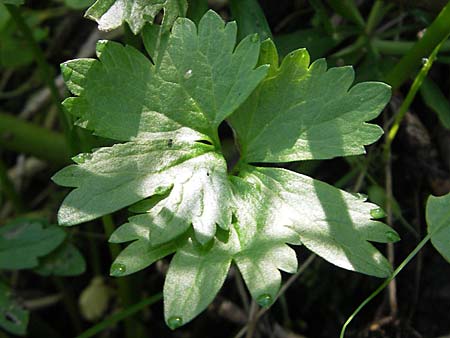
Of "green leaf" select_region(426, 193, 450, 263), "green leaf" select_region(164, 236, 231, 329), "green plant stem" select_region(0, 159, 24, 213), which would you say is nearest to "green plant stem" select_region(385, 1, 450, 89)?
"green leaf" select_region(426, 193, 450, 263)

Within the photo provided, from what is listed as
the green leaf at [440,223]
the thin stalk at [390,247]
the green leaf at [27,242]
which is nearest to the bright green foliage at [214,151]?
the green leaf at [440,223]

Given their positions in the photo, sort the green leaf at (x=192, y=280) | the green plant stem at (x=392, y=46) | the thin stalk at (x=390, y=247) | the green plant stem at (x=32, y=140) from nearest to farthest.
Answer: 1. the green leaf at (x=192, y=280)
2. the thin stalk at (x=390, y=247)
3. the green plant stem at (x=392, y=46)
4. the green plant stem at (x=32, y=140)

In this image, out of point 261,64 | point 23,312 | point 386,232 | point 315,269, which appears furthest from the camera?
point 315,269

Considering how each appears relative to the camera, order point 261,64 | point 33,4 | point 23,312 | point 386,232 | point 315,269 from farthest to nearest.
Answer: point 33,4, point 315,269, point 23,312, point 261,64, point 386,232

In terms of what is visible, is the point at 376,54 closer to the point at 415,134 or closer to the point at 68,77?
the point at 415,134

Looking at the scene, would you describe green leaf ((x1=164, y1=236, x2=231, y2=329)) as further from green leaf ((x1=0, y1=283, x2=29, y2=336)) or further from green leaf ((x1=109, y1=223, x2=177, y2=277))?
green leaf ((x1=0, y1=283, x2=29, y2=336))

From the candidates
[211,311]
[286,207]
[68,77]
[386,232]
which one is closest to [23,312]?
[211,311]

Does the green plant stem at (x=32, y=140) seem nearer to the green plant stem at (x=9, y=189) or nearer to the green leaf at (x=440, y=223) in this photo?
the green plant stem at (x=9, y=189)

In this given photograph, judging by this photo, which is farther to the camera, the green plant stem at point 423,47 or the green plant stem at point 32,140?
the green plant stem at point 32,140
